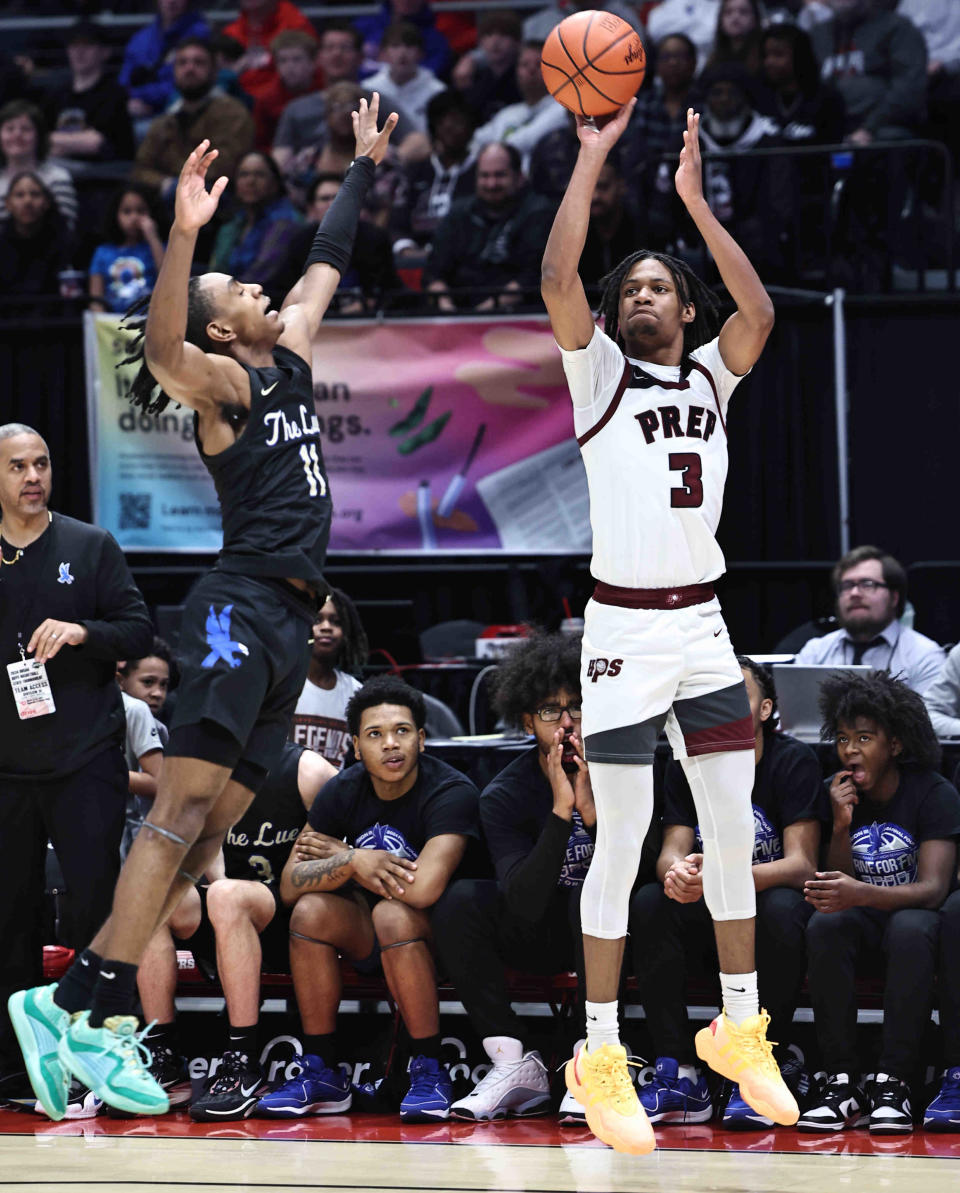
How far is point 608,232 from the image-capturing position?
924 cm

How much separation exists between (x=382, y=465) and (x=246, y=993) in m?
4.30

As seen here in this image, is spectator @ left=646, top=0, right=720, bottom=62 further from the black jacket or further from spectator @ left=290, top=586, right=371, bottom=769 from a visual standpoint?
the black jacket

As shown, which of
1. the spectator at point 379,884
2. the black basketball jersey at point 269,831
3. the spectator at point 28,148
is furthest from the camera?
the spectator at point 28,148

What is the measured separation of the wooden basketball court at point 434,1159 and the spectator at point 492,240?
5.24 m

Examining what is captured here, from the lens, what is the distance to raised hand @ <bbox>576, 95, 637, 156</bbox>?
181 inches

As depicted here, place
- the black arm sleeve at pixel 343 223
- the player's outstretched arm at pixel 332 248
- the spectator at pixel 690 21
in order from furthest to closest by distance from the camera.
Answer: the spectator at pixel 690 21, the black arm sleeve at pixel 343 223, the player's outstretched arm at pixel 332 248

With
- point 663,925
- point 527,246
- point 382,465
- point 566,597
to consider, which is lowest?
point 663,925

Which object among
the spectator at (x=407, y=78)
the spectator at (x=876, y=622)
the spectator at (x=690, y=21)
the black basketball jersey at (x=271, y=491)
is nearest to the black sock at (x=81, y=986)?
the black basketball jersey at (x=271, y=491)

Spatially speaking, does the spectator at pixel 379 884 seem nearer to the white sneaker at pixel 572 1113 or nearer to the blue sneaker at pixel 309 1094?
the blue sneaker at pixel 309 1094

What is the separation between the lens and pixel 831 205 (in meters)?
9.34

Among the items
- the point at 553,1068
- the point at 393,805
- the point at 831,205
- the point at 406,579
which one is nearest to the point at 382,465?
the point at 406,579

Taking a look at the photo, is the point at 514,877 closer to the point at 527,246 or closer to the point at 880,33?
the point at 527,246

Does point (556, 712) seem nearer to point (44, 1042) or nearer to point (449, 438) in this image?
point (44, 1042)

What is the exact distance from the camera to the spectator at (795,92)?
9930 millimetres
